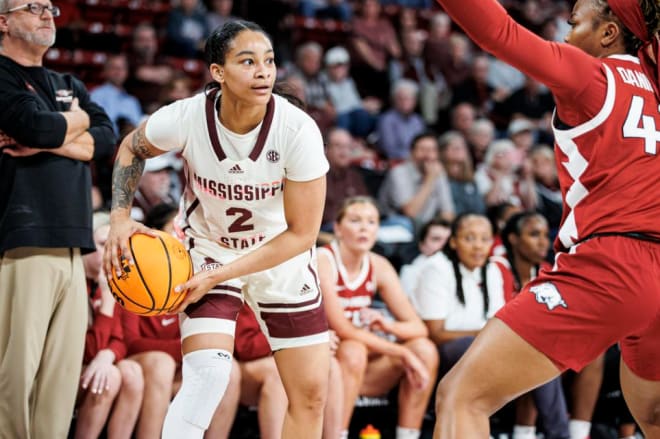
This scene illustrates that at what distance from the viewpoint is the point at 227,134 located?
12.8 feet

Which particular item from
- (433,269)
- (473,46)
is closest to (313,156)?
(433,269)

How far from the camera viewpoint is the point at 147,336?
5527 mm

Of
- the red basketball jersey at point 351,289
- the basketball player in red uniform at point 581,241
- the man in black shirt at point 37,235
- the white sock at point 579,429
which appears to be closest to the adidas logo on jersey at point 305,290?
the basketball player in red uniform at point 581,241

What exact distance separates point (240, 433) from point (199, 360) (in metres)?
2.29

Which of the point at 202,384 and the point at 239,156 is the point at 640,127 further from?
the point at 202,384

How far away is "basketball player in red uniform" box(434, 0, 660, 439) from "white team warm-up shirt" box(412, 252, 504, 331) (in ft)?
9.13

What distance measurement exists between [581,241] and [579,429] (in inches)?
126

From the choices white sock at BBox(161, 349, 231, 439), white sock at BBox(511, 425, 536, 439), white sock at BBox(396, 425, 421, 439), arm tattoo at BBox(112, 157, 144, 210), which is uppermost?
arm tattoo at BBox(112, 157, 144, 210)

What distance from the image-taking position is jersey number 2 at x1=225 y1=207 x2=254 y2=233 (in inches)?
156

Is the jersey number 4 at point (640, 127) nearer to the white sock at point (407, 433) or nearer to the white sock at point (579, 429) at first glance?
the white sock at point (407, 433)

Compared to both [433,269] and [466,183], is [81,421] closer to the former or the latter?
[433,269]

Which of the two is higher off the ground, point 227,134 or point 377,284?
point 227,134

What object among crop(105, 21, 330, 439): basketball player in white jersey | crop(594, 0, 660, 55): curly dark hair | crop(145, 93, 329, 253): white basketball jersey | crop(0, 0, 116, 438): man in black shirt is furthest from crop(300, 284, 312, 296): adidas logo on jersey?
crop(594, 0, 660, 55): curly dark hair

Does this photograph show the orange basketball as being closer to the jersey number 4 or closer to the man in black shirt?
the man in black shirt
